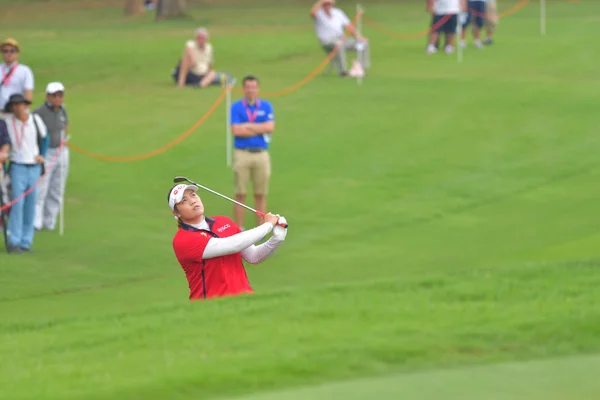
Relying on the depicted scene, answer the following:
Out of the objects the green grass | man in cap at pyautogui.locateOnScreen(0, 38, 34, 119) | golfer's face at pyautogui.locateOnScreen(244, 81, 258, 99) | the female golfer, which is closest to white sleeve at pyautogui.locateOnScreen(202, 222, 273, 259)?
the female golfer

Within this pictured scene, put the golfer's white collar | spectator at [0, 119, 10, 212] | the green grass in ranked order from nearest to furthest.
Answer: the green grass → the golfer's white collar → spectator at [0, 119, 10, 212]

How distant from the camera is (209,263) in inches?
386

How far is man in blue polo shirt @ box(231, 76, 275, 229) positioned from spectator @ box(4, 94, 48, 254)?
8.71ft

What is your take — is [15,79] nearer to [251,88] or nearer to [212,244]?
[251,88]

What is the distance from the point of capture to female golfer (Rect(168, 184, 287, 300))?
9547mm

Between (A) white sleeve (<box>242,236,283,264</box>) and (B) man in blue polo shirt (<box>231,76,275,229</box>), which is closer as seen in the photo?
(A) white sleeve (<box>242,236,283,264</box>)

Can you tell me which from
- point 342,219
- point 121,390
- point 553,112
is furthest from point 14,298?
point 553,112

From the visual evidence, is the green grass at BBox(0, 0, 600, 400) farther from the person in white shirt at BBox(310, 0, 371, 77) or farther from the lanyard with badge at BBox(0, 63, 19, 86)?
the lanyard with badge at BBox(0, 63, 19, 86)

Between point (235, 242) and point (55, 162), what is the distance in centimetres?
879

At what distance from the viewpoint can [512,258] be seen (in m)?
15.1

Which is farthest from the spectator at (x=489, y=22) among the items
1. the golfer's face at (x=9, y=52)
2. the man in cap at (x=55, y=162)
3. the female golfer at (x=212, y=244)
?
the female golfer at (x=212, y=244)

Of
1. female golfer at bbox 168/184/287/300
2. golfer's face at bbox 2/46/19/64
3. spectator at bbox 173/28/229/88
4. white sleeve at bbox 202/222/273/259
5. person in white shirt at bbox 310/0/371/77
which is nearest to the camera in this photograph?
white sleeve at bbox 202/222/273/259

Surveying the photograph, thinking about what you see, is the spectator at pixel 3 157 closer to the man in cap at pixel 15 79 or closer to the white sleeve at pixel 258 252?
the man in cap at pixel 15 79

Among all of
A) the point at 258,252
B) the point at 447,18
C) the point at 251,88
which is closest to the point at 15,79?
the point at 251,88
